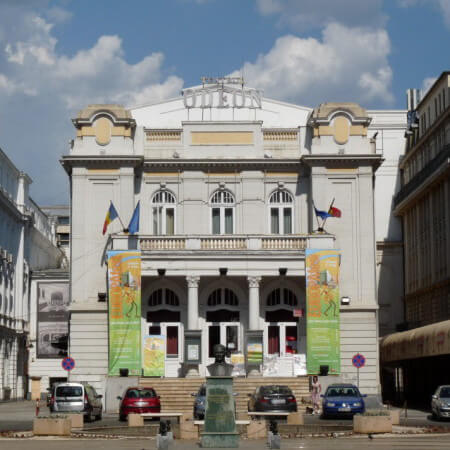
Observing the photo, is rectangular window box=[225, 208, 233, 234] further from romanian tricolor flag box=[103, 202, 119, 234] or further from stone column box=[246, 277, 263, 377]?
romanian tricolor flag box=[103, 202, 119, 234]

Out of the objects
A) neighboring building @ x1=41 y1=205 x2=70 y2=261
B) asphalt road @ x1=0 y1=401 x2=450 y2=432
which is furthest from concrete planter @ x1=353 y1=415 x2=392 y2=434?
neighboring building @ x1=41 y1=205 x2=70 y2=261

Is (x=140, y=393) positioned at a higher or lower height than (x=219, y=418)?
higher

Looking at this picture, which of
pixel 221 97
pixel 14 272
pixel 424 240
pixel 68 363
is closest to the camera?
pixel 68 363

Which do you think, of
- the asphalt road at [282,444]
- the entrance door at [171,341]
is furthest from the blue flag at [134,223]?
→ the asphalt road at [282,444]

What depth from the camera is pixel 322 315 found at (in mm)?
55344

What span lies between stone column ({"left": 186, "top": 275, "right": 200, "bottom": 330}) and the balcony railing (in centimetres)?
170

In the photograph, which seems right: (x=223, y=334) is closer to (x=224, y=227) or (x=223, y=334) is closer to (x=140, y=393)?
(x=224, y=227)

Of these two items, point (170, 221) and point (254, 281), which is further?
Answer: point (170, 221)

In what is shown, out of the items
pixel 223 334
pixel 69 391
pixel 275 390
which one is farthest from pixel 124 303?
pixel 275 390

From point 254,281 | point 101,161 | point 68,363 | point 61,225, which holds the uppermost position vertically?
point 61,225

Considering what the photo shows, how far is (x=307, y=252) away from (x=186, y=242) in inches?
254

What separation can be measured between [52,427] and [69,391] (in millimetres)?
8938

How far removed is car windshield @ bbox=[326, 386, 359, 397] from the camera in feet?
151

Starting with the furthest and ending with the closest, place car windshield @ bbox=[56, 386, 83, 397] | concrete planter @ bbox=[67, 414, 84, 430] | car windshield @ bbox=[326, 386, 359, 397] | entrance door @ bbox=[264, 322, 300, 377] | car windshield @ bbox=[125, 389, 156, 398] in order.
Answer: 1. entrance door @ bbox=[264, 322, 300, 377]
2. car windshield @ bbox=[326, 386, 359, 397]
3. car windshield @ bbox=[125, 389, 156, 398]
4. car windshield @ bbox=[56, 386, 83, 397]
5. concrete planter @ bbox=[67, 414, 84, 430]
